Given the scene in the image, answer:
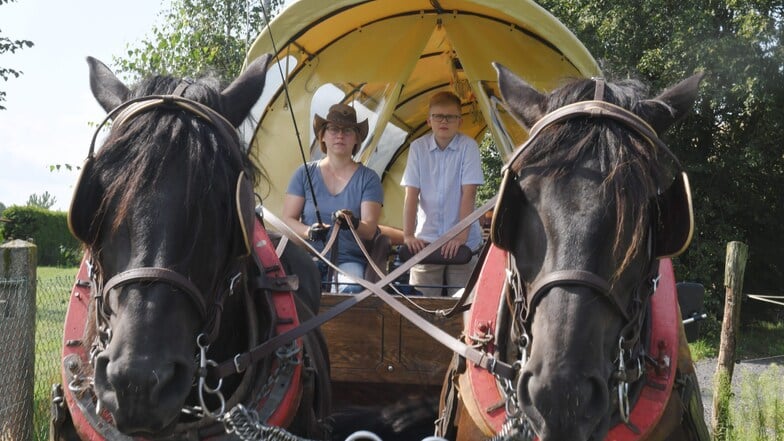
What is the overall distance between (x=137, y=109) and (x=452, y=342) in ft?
4.08

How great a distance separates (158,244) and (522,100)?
3.81 feet

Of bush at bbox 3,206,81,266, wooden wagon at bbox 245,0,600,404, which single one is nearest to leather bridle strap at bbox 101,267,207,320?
wooden wagon at bbox 245,0,600,404

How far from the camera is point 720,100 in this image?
1167cm

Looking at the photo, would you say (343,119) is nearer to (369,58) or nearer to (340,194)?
(340,194)

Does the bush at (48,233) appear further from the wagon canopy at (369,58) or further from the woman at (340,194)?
the woman at (340,194)

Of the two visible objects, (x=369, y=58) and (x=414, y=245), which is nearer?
(x=414, y=245)

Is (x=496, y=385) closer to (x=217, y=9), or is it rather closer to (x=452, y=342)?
(x=452, y=342)

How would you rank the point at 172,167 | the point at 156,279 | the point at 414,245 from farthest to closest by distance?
the point at 414,245, the point at 172,167, the point at 156,279

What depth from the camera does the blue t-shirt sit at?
4586 millimetres

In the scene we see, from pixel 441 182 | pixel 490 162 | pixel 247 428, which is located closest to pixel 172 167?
pixel 247 428

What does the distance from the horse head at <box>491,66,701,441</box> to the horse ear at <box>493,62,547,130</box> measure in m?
0.08

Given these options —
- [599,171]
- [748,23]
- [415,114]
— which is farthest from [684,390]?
[748,23]

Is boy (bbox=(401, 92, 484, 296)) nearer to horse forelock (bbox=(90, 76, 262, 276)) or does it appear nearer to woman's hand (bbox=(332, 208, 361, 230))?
woman's hand (bbox=(332, 208, 361, 230))

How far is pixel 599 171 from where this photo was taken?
2.21 meters
